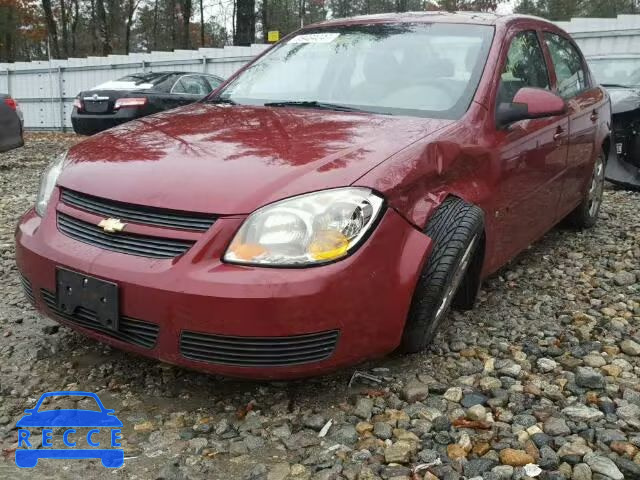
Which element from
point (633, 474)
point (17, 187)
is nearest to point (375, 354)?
point (633, 474)

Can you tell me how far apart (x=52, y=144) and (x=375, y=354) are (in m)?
12.4

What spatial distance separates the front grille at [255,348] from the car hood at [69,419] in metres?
0.42

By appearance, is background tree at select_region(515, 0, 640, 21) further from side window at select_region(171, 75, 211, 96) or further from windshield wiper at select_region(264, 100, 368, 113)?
windshield wiper at select_region(264, 100, 368, 113)

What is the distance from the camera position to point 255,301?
2.01m

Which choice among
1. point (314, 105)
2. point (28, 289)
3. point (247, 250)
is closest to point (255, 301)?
point (247, 250)

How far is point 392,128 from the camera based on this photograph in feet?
8.71

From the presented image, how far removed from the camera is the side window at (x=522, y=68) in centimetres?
318

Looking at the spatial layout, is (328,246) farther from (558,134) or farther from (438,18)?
(558,134)

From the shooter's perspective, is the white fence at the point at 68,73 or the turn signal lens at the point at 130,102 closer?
the turn signal lens at the point at 130,102

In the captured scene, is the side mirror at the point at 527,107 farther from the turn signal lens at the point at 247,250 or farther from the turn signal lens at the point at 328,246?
the turn signal lens at the point at 247,250

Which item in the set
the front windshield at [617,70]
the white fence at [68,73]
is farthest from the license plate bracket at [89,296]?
the white fence at [68,73]

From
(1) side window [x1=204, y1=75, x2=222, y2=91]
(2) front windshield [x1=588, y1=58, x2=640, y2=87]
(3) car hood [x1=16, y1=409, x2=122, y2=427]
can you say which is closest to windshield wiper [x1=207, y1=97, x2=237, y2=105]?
(3) car hood [x1=16, y1=409, x2=122, y2=427]

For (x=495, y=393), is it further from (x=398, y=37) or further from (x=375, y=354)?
(x=398, y=37)

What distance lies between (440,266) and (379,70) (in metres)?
1.26
